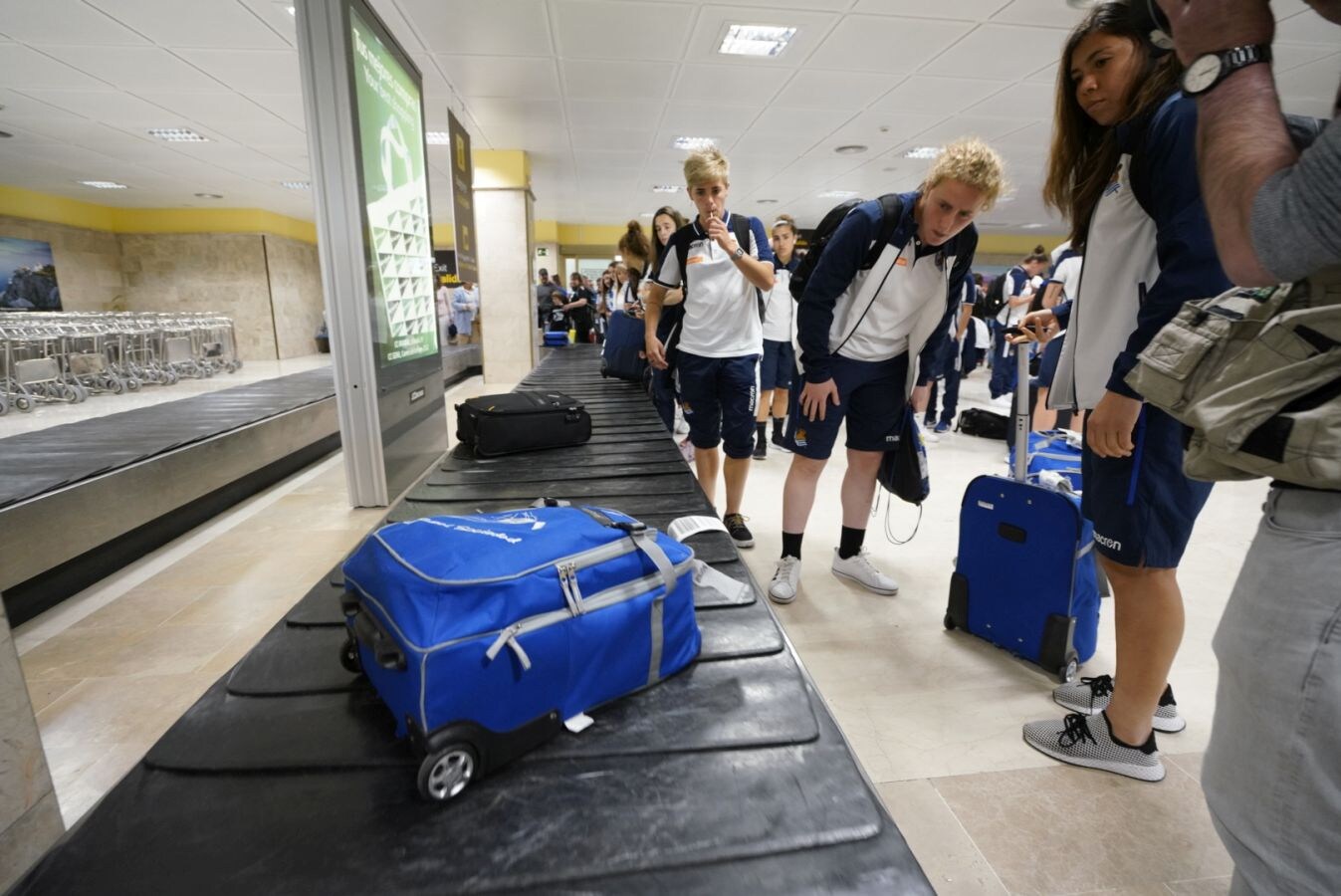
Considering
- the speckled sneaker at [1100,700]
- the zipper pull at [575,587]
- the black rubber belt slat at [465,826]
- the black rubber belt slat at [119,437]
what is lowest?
the speckled sneaker at [1100,700]

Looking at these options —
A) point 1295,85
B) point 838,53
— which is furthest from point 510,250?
point 1295,85

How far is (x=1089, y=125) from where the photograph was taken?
135cm

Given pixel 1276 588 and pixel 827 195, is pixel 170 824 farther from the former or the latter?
pixel 827 195

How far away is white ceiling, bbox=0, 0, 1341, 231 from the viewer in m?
4.49

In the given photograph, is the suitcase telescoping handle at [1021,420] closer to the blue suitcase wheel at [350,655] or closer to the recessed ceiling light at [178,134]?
the blue suitcase wheel at [350,655]

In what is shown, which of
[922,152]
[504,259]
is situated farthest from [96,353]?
[922,152]

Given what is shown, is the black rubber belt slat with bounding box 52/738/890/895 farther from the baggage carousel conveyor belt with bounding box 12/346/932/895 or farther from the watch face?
the watch face

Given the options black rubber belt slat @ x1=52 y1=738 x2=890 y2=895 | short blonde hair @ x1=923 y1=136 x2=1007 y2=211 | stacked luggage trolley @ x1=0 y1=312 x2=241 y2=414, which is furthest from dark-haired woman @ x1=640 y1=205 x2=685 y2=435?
stacked luggage trolley @ x1=0 y1=312 x2=241 y2=414

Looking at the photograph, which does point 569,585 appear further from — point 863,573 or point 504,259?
point 504,259

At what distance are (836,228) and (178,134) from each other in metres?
9.72

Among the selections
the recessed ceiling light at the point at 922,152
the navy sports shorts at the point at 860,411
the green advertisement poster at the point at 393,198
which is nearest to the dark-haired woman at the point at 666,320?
the navy sports shorts at the point at 860,411

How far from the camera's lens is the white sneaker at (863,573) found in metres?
2.41

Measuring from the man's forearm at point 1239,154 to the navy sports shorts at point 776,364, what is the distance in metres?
4.04

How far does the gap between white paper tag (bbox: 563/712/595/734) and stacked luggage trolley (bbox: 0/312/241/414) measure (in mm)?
8228
